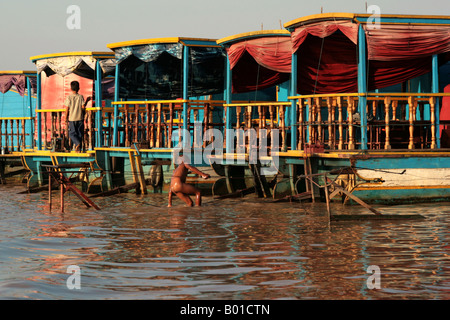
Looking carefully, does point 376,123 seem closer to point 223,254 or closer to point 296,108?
point 296,108

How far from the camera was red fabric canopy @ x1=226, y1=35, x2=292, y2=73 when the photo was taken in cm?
1694

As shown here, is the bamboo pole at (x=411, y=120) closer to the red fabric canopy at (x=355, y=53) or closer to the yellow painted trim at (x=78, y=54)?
the red fabric canopy at (x=355, y=53)

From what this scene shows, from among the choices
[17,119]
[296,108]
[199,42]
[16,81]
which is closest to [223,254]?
[296,108]

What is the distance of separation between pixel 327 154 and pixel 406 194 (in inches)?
73.7

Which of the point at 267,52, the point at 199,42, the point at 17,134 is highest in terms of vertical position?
the point at 199,42

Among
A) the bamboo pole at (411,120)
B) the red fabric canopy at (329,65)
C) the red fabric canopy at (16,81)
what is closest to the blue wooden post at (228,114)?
the red fabric canopy at (329,65)

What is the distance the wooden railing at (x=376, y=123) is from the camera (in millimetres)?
14164

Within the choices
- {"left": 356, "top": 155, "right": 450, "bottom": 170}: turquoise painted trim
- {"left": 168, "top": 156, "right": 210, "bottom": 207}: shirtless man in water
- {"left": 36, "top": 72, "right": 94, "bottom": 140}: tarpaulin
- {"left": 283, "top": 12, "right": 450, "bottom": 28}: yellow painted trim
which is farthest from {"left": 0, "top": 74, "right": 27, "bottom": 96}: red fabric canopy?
{"left": 356, "top": 155, "right": 450, "bottom": 170}: turquoise painted trim

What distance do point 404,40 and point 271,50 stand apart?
3.71 m

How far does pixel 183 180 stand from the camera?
15.0 metres

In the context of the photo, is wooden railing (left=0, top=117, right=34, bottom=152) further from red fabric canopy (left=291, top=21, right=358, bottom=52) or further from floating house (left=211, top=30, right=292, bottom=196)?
red fabric canopy (left=291, top=21, right=358, bottom=52)

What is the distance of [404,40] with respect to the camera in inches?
570

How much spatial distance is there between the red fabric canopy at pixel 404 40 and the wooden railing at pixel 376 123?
927mm
